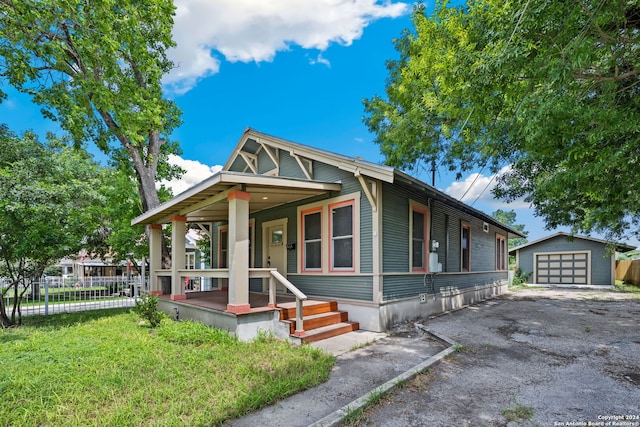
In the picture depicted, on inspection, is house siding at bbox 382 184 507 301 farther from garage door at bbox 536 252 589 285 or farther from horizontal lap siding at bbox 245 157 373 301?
garage door at bbox 536 252 589 285

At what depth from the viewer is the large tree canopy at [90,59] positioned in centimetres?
811

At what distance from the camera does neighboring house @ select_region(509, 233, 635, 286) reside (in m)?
19.1

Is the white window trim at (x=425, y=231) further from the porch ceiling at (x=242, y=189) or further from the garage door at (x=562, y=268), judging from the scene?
the garage door at (x=562, y=268)

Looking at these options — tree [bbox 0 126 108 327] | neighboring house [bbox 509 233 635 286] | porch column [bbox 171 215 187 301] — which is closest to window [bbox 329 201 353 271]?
porch column [bbox 171 215 187 301]

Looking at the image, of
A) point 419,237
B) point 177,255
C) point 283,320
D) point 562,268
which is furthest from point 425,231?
point 562,268

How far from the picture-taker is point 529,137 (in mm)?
5516

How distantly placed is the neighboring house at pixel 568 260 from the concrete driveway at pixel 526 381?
15551mm

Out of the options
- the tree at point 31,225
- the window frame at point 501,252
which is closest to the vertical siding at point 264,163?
the tree at point 31,225

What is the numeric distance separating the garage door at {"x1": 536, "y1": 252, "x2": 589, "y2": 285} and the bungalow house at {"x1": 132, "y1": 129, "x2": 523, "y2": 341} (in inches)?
591

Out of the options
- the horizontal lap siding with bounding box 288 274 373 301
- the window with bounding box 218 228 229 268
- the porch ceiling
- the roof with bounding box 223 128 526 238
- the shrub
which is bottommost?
the shrub

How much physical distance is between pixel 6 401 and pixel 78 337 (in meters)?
3.12

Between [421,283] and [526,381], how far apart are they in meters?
4.10

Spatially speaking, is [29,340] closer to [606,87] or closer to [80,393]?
[80,393]

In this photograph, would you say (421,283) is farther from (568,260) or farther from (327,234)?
(568,260)
